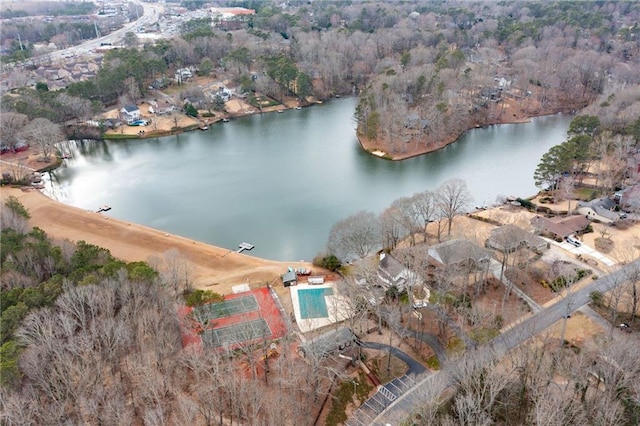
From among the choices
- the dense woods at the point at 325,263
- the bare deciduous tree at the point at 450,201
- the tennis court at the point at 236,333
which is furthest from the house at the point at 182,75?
the tennis court at the point at 236,333

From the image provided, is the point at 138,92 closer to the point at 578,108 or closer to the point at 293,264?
the point at 293,264

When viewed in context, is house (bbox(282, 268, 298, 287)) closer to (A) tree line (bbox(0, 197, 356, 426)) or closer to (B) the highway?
(A) tree line (bbox(0, 197, 356, 426))

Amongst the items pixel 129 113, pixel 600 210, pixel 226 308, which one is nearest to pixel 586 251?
pixel 600 210

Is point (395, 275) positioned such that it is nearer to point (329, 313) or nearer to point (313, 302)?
point (329, 313)

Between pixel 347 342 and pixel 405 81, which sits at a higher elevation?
pixel 405 81

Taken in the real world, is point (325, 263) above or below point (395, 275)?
below

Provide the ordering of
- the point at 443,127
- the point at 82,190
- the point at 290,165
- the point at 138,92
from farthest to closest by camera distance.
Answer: the point at 138,92
the point at 443,127
the point at 290,165
the point at 82,190

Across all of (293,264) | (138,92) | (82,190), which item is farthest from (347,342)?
(138,92)
